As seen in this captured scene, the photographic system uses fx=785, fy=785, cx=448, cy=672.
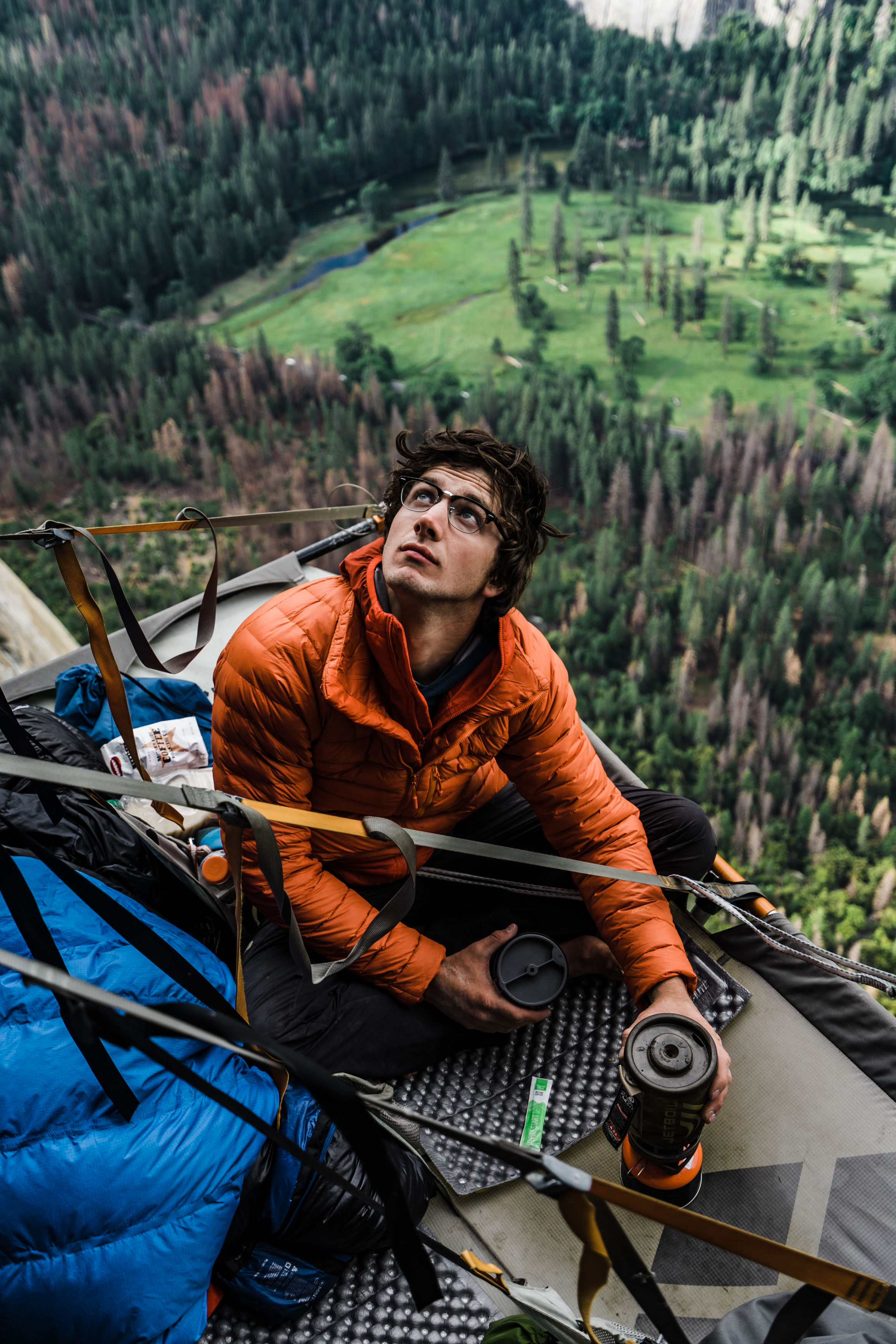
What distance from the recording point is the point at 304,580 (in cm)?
334

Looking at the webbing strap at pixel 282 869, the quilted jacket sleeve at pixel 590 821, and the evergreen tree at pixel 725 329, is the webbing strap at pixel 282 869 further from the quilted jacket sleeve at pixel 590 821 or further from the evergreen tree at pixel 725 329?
the evergreen tree at pixel 725 329

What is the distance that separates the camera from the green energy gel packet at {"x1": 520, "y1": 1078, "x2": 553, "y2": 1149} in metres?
1.72

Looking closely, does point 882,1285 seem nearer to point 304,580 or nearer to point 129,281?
point 304,580

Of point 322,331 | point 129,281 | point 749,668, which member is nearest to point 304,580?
point 749,668

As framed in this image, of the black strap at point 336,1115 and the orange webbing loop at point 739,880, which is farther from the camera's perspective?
the orange webbing loop at point 739,880

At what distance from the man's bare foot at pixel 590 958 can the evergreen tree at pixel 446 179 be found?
7788 mm

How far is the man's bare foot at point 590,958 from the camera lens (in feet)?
6.23

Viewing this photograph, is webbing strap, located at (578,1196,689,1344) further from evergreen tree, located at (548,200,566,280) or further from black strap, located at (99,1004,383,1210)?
evergreen tree, located at (548,200,566,280)

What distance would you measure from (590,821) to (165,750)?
1240mm

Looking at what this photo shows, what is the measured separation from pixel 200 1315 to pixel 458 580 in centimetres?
131

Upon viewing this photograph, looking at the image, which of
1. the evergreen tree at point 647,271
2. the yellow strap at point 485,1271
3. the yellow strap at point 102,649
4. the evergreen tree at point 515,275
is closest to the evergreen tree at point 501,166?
the evergreen tree at point 515,275

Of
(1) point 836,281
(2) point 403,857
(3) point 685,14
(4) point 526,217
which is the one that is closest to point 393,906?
(2) point 403,857

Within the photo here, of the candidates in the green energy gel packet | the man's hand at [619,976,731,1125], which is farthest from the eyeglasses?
the green energy gel packet

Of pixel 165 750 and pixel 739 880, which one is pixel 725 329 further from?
pixel 165 750
